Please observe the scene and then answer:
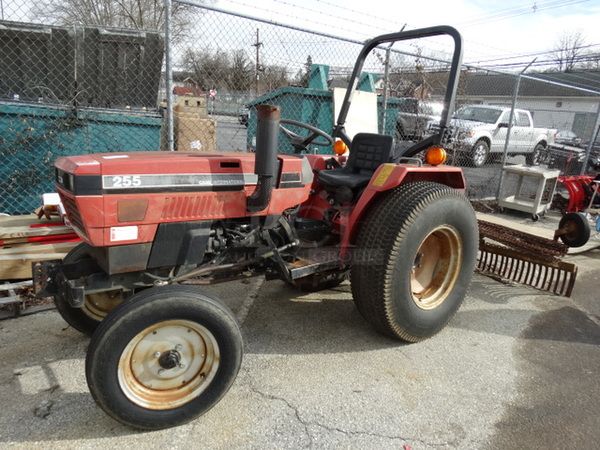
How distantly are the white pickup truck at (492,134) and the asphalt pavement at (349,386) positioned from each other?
5699 mm

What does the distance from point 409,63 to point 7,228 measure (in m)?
5.48

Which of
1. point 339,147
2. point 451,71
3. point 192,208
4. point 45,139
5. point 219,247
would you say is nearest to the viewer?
point 192,208

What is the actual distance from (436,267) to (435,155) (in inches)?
32.6

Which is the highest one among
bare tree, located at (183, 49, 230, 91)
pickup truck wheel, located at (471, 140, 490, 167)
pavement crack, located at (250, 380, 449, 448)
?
bare tree, located at (183, 49, 230, 91)

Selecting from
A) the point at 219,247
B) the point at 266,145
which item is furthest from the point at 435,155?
the point at 219,247

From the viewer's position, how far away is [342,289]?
11.7 feet

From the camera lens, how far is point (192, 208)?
2.06m

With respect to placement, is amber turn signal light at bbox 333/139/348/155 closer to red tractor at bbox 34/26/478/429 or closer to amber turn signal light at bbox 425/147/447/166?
red tractor at bbox 34/26/478/429

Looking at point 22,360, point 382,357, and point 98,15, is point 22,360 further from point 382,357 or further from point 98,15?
point 98,15

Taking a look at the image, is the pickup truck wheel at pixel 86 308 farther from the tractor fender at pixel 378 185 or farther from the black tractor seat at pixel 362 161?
the black tractor seat at pixel 362 161

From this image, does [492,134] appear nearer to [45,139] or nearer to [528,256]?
[528,256]

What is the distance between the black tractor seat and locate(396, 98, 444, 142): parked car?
492 centimetres

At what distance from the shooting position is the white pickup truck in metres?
9.46

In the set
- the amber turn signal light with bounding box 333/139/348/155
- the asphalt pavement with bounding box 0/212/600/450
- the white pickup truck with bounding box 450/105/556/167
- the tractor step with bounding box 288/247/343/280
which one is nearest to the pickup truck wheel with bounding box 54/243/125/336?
the asphalt pavement with bounding box 0/212/600/450
